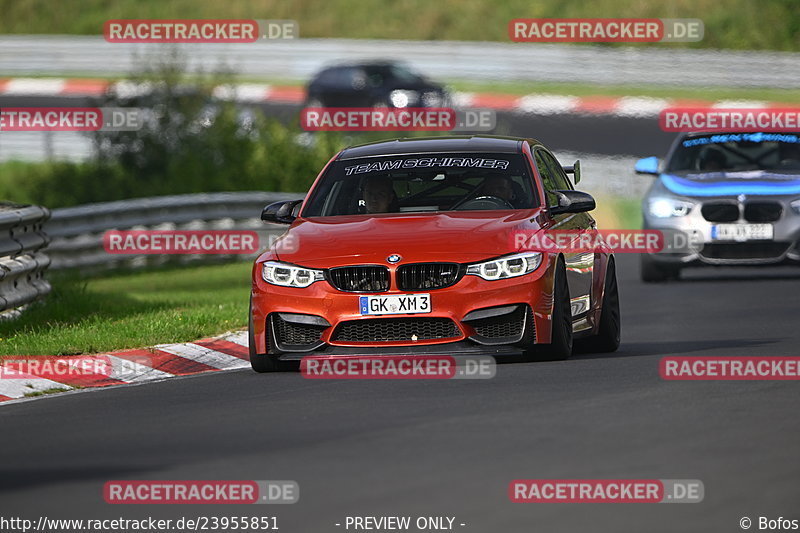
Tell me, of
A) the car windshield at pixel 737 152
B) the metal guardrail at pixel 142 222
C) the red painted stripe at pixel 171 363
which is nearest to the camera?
the red painted stripe at pixel 171 363

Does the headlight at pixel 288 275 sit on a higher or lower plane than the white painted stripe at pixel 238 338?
higher

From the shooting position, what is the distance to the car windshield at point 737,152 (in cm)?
2012

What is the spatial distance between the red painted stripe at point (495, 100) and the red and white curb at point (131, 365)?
27.6 meters

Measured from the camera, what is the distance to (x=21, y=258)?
15047mm

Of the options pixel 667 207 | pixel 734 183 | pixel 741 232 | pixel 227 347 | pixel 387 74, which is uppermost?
pixel 387 74

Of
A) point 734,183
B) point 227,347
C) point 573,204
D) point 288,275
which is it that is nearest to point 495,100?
point 734,183

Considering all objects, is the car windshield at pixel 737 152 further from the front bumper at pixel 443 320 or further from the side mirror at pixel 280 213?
the front bumper at pixel 443 320

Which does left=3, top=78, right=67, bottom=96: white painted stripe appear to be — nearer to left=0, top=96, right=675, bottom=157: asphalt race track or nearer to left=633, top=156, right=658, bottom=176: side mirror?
left=0, top=96, right=675, bottom=157: asphalt race track

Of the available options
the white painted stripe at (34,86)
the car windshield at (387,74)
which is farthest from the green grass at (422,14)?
the car windshield at (387,74)

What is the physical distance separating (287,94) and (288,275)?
1320 inches

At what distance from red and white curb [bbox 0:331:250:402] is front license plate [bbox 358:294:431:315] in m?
1.82

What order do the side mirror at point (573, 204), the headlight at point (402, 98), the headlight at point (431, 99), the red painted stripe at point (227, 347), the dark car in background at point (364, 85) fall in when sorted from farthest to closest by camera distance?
1. the dark car in background at point (364, 85)
2. the headlight at point (402, 98)
3. the headlight at point (431, 99)
4. the red painted stripe at point (227, 347)
5. the side mirror at point (573, 204)

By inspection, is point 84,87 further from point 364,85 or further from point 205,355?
point 205,355

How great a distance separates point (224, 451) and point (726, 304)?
9.35m
